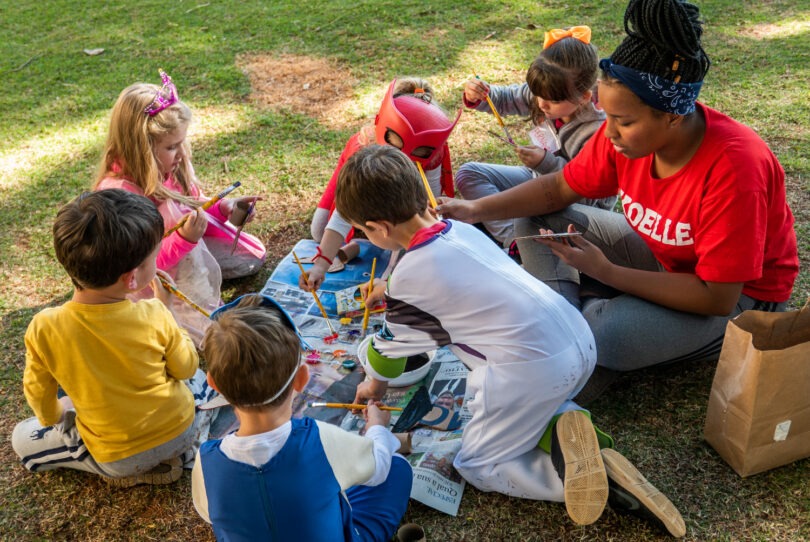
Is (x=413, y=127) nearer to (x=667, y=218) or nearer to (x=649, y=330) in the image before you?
(x=667, y=218)

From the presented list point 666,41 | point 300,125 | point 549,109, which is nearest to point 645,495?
point 666,41

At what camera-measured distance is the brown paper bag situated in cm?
191

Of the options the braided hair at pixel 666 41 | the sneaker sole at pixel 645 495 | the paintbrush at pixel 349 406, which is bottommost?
the paintbrush at pixel 349 406

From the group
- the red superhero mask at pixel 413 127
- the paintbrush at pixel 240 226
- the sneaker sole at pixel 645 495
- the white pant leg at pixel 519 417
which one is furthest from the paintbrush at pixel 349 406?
the red superhero mask at pixel 413 127

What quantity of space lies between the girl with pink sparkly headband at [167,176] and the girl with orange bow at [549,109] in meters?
1.13

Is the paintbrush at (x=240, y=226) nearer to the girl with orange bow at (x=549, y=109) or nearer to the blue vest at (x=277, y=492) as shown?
the girl with orange bow at (x=549, y=109)

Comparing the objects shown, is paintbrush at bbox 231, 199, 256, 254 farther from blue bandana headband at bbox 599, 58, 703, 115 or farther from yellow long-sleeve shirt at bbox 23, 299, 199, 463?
blue bandana headband at bbox 599, 58, 703, 115

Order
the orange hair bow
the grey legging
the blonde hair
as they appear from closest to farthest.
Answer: the grey legging < the blonde hair < the orange hair bow

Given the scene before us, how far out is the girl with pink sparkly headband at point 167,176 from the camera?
2756 mm

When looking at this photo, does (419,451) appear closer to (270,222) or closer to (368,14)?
(270,222)

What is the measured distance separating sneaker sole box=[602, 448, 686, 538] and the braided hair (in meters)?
1.12

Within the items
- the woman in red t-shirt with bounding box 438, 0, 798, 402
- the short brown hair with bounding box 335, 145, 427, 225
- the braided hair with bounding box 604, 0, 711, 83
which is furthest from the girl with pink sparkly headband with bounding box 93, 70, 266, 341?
the braided hair with bounding box 604, 0, 711, 83

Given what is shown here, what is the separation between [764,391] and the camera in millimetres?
1928

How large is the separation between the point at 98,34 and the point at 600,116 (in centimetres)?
504
